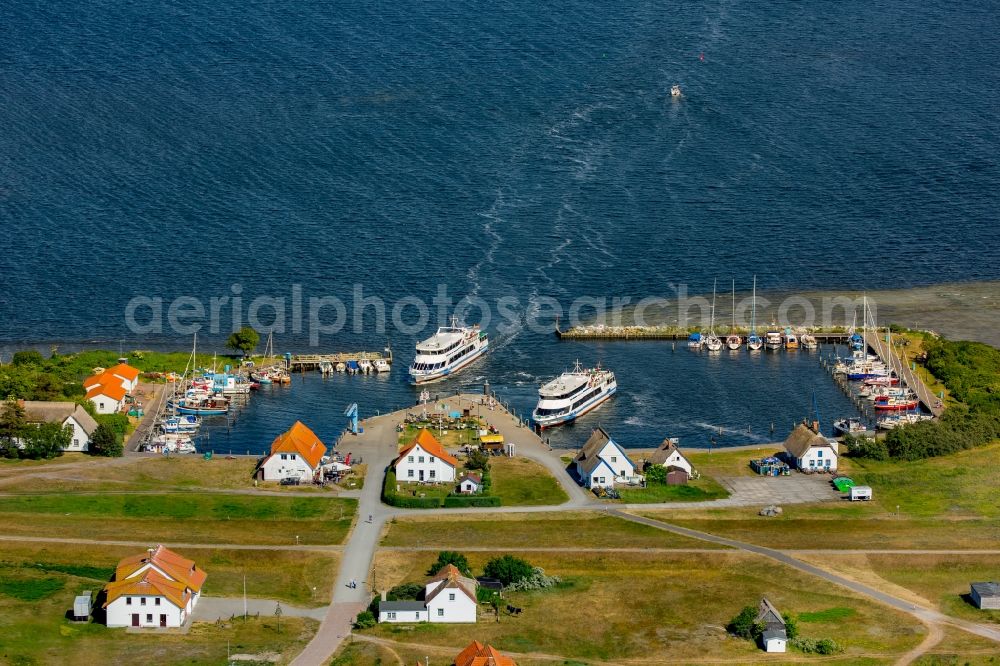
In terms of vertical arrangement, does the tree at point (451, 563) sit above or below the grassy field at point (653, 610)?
above

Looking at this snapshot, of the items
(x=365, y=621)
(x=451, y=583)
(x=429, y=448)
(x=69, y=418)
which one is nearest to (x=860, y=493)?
(x=429, y=448)

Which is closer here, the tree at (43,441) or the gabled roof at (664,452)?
the gabled roof at (664,452)

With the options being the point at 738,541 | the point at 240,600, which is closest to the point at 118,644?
the point at 240,600

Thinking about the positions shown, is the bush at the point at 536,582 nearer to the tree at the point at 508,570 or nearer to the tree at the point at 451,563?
the tree at the point at 508,570

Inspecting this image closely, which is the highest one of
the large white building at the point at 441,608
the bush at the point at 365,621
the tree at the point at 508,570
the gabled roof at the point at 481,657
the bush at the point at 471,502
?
the bush at the point at 471,502

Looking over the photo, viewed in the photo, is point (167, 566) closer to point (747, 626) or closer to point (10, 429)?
point (10, 429)

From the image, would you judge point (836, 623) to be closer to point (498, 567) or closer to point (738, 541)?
point (738, 541)

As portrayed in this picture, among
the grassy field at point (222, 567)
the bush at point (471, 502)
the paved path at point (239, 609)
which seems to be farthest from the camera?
the bush at point (471, 502)

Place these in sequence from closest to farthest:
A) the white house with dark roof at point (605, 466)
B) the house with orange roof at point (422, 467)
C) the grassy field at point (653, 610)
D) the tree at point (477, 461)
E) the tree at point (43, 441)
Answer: the grassy field at point (653, 610) → the white house with dark roof at point (605, 466) → the house with orange roof at point (422, 467) → the tree at point (477, 461) → the tree at point (43, 441)

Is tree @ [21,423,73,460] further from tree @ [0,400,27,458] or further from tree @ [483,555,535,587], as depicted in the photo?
tree @ [483,555,535,587]

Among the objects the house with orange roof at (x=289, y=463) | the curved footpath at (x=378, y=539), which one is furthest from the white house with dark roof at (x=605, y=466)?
the house with orange roof at (x=289, y=463)
